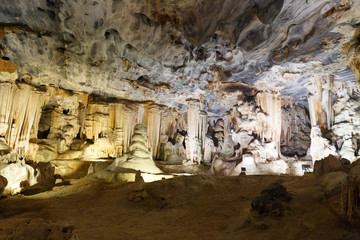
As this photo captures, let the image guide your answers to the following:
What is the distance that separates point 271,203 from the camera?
490 cm

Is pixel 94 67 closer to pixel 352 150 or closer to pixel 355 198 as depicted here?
pixel 355 198

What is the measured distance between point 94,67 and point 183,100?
7370mm

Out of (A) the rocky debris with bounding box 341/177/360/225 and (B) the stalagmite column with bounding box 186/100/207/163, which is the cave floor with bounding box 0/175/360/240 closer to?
(A) the rocky debris with bounding box 341/177/360/225

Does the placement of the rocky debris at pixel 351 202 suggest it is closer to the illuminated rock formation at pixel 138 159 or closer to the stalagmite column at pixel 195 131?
the illuminated rock formation at pixel 138 159

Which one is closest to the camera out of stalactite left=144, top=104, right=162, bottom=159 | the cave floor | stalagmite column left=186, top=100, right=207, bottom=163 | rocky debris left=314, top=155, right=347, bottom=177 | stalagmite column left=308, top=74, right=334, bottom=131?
the cave floor

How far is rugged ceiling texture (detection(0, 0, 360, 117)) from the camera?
8312mm

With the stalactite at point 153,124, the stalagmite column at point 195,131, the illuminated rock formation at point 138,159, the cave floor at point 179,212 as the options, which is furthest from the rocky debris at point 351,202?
the stalactite at point 153,124

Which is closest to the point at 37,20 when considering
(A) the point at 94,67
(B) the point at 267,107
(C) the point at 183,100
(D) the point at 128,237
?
(A) the point at 94,67

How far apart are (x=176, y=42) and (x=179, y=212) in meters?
7.42

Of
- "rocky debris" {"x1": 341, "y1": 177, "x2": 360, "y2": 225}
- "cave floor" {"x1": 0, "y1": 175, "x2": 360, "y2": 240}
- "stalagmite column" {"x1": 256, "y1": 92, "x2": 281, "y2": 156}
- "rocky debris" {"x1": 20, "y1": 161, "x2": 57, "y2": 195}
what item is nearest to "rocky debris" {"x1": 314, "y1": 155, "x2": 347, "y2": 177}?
"cave floor" {"x1": 0, "y1": 175, "x2": 360, "y2": 240}

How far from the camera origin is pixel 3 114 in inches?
486

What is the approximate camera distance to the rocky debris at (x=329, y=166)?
6289mm

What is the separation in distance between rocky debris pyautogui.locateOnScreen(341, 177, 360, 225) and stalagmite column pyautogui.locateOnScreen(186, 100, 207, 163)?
1281 centimetres

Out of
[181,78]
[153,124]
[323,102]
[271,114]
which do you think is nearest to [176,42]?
[181,78]
